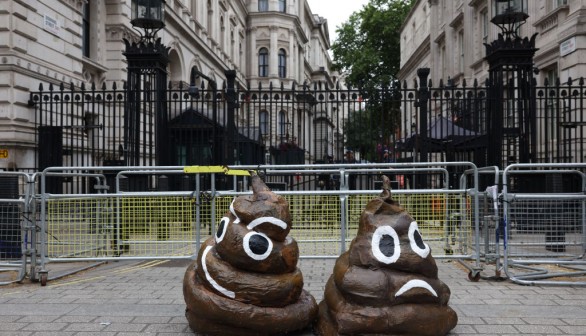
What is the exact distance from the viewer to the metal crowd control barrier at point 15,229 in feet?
22.2

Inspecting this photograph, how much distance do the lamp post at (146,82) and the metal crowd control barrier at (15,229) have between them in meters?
2.94

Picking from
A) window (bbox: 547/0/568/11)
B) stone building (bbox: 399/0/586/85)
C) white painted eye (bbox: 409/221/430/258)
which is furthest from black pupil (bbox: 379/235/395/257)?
window (bbox: 547/0/568/11)

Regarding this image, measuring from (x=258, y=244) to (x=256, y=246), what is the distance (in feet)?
0.08

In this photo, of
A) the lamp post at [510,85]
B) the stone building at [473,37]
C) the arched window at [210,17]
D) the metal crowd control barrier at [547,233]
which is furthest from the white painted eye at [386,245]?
the arched window at [210,17]

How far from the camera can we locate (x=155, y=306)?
225 inches

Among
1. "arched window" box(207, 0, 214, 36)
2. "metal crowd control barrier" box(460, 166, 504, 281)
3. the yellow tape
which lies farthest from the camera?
"arched window" box(207, 0, 214, 36)

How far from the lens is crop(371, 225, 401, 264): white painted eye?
4297 millimetres

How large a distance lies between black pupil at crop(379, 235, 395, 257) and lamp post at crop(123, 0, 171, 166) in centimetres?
726

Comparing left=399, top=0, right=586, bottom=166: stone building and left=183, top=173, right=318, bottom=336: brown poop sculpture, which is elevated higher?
left=399, top=0, right=586, bottom=166: stone building

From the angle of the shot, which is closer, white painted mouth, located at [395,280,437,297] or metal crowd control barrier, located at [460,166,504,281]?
white painted mouth, located at [395,280,437,297]

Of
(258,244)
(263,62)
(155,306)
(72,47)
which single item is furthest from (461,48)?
(263,62)

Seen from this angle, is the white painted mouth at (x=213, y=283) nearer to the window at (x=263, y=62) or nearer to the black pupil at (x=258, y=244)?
the black pupil at (x=258, y=244)

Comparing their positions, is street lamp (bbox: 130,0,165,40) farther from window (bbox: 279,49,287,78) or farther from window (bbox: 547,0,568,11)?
window (bbox: 279,49,287,78)

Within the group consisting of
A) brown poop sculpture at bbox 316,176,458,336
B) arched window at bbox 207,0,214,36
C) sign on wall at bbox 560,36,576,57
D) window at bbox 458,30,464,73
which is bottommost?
brown poop sculpture at bbox 316,176,458,336
